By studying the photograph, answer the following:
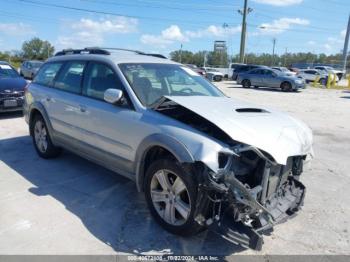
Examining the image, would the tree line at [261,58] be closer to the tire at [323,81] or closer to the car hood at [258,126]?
the tire at [323,81]

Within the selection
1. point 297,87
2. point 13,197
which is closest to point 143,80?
point 13,197

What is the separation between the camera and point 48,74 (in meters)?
6.05

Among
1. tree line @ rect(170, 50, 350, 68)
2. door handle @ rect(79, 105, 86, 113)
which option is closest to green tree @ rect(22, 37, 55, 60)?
tree line @ rect(170, 50, 350, 68)

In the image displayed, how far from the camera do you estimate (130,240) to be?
350 centimetres

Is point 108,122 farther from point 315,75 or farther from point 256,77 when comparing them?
point 315,75

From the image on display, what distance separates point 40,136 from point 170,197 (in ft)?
11.4

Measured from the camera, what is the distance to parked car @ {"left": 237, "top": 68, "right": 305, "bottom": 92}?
24.2 m

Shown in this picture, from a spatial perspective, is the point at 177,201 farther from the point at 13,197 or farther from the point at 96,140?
the point at 13,197

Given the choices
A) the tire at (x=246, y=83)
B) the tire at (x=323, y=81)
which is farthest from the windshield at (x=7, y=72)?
the tire at (x=323, y=81)

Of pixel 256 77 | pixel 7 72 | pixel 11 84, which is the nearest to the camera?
pixel 11 84

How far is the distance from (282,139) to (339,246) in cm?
123

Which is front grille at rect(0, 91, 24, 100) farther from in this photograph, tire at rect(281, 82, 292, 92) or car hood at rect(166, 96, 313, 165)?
tire at rect(281, 82, 292, 92)

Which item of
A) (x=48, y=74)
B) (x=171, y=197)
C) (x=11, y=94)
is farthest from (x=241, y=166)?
(x=11, y=94)

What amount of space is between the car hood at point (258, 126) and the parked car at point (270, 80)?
2145cm
